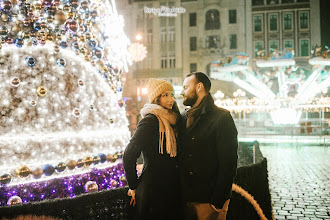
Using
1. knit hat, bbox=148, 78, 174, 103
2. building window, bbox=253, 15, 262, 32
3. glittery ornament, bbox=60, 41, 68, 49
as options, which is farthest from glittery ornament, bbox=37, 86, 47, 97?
building window, bbox=253, 15, 262, 32

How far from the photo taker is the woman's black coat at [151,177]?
2654 mm

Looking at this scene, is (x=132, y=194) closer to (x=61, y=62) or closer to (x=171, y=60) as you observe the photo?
(x=61, y=62)

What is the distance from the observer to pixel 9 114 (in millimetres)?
3998

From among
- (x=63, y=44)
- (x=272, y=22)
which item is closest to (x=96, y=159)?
(x=63, y=44)

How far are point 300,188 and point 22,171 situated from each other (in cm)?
623

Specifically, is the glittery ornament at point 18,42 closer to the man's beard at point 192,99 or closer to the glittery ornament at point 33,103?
the glittery ornament at point 33,103

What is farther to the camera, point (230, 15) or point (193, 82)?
point (230, 15)

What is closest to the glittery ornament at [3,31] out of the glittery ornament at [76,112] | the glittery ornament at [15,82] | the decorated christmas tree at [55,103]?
the decorated christmas tree at [55,103]

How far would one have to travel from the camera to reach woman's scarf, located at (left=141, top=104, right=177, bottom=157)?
8.91 feet

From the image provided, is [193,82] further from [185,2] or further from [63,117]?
[185,2]

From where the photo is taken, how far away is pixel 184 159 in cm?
284

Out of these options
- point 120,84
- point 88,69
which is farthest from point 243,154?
point 88,69

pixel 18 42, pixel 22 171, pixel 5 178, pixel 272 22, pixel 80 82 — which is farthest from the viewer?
pixel 272 22

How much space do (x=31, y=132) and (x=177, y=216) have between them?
238cm
